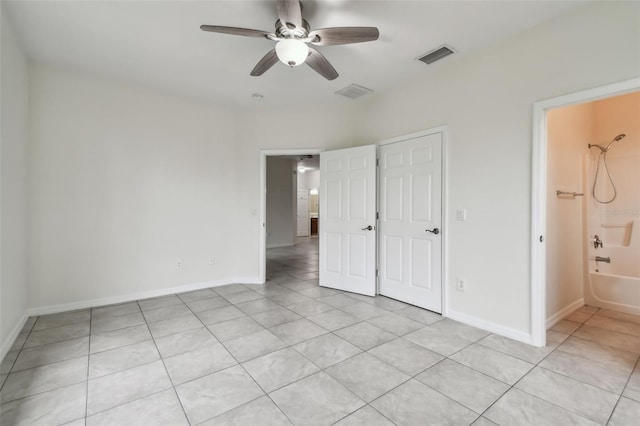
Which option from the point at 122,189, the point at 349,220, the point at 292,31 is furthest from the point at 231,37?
the point at 349,220

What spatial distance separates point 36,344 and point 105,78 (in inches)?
117

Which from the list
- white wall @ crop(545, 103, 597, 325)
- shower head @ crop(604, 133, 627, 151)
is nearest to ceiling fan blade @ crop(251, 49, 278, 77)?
white wall @ crop(545, 103, 597, 325)

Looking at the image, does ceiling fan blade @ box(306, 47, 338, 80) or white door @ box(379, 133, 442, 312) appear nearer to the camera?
ceiling fan blade @ box(306, 47, 338, 80)

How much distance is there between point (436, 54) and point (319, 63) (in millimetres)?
1278

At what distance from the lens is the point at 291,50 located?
2184 millimetres

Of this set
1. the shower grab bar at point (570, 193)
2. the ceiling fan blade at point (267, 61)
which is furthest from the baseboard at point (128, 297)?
the shower grab bar at point (570, 193)

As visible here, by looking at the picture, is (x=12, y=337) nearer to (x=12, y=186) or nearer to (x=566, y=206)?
(x=12, y=186)

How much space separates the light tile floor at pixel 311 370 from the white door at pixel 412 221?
34 cm

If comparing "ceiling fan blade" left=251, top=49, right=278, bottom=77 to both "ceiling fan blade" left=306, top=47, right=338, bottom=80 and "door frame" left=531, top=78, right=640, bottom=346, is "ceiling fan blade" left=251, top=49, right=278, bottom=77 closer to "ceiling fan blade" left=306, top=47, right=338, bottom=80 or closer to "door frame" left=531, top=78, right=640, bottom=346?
"ceiling fan blade" left=306, top=47, right=338, bottom=80

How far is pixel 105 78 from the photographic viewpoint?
137 inches

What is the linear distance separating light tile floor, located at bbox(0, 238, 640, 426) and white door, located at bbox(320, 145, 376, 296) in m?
0.77

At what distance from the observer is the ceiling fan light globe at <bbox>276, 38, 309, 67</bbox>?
7.13 feet

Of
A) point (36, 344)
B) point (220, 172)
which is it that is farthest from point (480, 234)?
point (36, 344)

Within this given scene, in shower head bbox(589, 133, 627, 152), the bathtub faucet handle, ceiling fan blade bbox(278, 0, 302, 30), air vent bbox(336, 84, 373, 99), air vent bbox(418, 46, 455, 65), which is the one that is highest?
air vent bbox(336, 84, 373, 99)
